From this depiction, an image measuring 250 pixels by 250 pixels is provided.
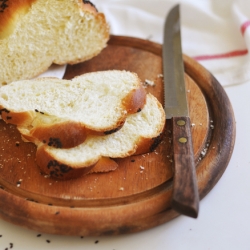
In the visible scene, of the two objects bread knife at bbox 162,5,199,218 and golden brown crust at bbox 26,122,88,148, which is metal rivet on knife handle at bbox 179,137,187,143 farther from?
golden brown crust at bbox 26,122,88,148

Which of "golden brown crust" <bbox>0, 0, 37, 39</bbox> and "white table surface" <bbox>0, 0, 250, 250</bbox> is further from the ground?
"golden brown crust" <bbox>0, 0, 37, 39</bbox>

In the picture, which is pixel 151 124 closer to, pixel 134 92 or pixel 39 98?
pixel 134 92

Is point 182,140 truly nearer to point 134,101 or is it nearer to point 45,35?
point 134,101

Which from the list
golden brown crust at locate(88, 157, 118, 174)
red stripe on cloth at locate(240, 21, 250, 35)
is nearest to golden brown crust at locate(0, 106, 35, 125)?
golden brown crust at locate(88, 157, 118, 174)

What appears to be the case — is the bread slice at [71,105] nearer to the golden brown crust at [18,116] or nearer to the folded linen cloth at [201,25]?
the golden brown crust at [18,116]

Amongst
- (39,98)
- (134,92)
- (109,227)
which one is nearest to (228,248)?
(109,227)

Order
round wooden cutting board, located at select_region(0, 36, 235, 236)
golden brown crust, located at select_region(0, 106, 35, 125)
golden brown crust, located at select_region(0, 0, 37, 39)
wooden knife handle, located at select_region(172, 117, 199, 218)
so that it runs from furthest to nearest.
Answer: golden brown crust, located at select_region(0, 0, 37, 39), golden brown crust, located at select_region(0, 106, 35, 125), round wooden cutting board, located at select_region(0, 36, 235, 236), wooden knife handle, located at select_region(172, 117, 199, 218)
